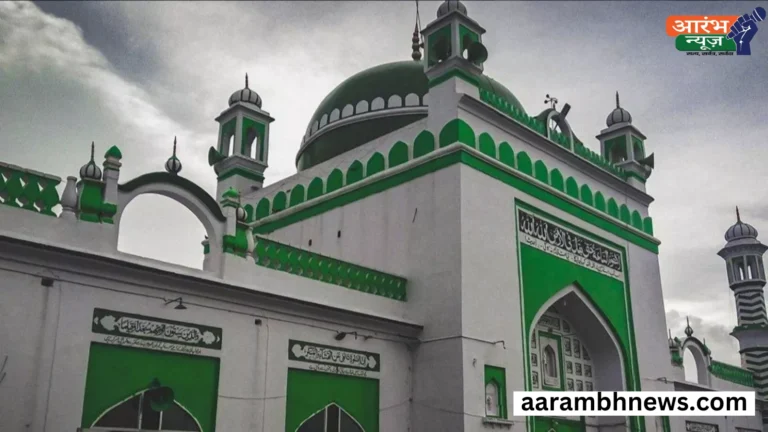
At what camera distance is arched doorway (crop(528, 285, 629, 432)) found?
886 centimetres

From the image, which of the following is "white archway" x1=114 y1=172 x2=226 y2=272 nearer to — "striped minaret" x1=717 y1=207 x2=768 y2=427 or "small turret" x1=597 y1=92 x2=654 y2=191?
"small turret" x1=597 y1=92 x2=654 y2=191

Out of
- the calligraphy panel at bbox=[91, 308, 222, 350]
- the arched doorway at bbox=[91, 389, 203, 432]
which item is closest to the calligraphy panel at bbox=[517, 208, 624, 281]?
the calligraphy panel at bbox=[91, 308, 222, 350]

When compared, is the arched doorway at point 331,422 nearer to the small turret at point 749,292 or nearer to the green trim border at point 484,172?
the green trim border at point 484,172

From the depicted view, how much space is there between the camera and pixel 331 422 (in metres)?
6.66

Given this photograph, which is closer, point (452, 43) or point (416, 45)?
point (452, 43)

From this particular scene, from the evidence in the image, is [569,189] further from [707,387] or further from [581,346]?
[707,387]

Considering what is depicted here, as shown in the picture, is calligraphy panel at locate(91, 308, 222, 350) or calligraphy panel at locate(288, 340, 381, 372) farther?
calligraphy panel at locate(288, 340, 381, 372)

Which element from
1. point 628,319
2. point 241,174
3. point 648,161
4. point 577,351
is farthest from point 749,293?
point 241,174

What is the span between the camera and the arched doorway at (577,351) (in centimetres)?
886

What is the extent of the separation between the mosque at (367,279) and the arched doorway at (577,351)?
1.3 inches

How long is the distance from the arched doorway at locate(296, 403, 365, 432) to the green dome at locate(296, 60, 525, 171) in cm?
478

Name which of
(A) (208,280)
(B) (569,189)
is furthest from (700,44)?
(A) (208,280)

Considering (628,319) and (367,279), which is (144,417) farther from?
(628,319)

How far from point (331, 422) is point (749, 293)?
12937mm
